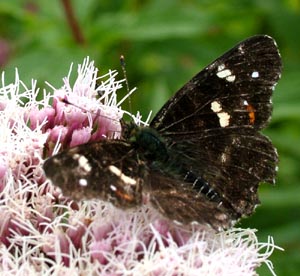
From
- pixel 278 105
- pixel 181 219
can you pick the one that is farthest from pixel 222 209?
pixel 278 105

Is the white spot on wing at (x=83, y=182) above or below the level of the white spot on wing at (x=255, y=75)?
below

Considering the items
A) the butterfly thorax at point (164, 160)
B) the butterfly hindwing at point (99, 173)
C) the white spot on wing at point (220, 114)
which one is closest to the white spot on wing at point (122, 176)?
the butterfly hindwing at point (99, 173)

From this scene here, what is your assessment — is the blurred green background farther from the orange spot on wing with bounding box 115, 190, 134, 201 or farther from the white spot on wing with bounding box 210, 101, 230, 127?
the orange spot on wing with bounding box 115, 190, 134, 201

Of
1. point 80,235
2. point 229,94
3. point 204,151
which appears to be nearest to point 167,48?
point 229,94

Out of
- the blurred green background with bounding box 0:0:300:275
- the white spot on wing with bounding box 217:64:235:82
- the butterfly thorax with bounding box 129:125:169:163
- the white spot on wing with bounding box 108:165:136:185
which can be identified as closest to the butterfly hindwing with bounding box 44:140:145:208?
the white spot on wing with bounding box 108:165:136:185

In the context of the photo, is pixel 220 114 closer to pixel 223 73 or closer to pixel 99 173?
pixel 223 73

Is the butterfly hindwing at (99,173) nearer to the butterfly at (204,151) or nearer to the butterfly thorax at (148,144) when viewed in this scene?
the butterfly at (204,151)

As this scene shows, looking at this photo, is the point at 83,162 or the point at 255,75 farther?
the point at 255,75
